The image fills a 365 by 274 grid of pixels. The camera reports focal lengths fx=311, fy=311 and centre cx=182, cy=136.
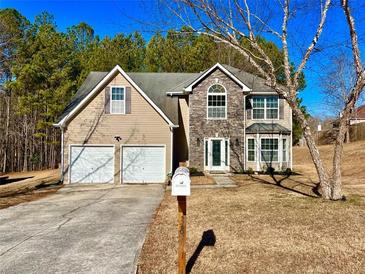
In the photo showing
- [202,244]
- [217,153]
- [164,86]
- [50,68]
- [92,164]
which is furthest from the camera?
[50,68]

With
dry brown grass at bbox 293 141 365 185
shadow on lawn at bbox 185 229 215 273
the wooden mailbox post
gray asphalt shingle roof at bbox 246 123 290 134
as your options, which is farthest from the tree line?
the wooden mailbox post

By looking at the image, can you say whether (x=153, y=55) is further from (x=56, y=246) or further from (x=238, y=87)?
(x=56, y=246)

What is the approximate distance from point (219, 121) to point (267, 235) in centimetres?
1426

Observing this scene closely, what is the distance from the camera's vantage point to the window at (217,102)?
816 inches

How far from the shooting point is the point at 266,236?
6.74 metres

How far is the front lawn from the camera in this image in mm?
5305

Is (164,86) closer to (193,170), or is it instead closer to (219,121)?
(219,121)

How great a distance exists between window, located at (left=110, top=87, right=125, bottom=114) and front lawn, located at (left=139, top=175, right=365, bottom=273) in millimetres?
8869

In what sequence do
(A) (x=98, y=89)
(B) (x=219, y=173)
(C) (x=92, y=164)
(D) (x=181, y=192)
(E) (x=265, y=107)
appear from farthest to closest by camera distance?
(E) (x=265, y=107), (B) (x=219, y=173), (A) (x=98, y=89), (C) (x=92, y=164), (D) (x=181, y=192)

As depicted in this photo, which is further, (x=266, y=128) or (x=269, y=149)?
(x=269, y=149)

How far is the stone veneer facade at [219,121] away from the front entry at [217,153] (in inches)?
10.6

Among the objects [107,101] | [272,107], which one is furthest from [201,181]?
[272,107]

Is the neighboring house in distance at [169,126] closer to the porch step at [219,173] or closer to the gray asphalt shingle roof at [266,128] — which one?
the gray asphalt shingle roof at [266,128]

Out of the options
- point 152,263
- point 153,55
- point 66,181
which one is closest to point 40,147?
point 153,55
